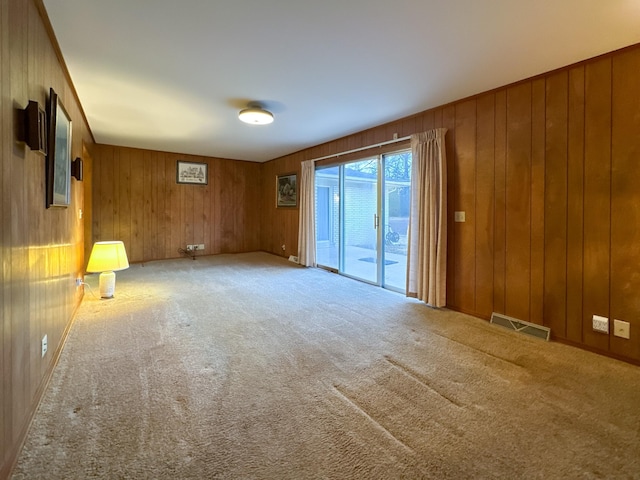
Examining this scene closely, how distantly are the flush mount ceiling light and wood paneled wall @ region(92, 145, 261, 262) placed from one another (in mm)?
3861

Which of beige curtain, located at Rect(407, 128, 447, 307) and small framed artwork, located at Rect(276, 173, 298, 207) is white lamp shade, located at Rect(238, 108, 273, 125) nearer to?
beige curtain, located at Rect(407, 128, 447, 307)

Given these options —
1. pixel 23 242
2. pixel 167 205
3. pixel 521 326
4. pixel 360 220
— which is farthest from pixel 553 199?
pixel 167 205

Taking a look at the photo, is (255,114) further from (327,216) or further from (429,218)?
(327,216)

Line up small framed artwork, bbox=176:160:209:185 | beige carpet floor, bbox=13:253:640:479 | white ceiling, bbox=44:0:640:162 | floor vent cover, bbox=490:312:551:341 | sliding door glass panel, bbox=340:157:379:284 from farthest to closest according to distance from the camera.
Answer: small framed artwork, bbox=176:160:209:185 → sliding door glass panel, bbox=340:157:379:284 → floor vent cover, bbox=490:312:551:341 → white ceiling, bbox=44:0:640:162 → beige carpet floor, bbox=13:253:640:479

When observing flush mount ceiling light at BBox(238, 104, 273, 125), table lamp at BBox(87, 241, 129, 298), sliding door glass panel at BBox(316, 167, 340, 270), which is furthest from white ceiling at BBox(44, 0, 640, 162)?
sliding door glass panel at BBox(316, 167, 340, 270)

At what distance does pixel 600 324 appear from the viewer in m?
2.41

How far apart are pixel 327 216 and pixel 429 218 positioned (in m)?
2.51

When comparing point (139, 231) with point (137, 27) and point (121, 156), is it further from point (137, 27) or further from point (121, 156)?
point (137, 27)

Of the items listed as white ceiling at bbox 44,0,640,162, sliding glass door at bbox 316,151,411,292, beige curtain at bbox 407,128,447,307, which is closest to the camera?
white ceiling at bbox 44,0,640,162

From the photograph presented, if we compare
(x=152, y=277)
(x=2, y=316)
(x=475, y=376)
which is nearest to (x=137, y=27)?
(x=2, y=316)

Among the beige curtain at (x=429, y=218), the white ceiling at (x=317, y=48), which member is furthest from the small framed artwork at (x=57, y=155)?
the beige curtain at (x=429, y=218)

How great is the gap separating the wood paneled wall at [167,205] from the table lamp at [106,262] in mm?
2769

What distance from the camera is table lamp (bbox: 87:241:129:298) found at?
3471 mm

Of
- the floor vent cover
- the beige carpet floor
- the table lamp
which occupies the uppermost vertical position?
the table lamp
